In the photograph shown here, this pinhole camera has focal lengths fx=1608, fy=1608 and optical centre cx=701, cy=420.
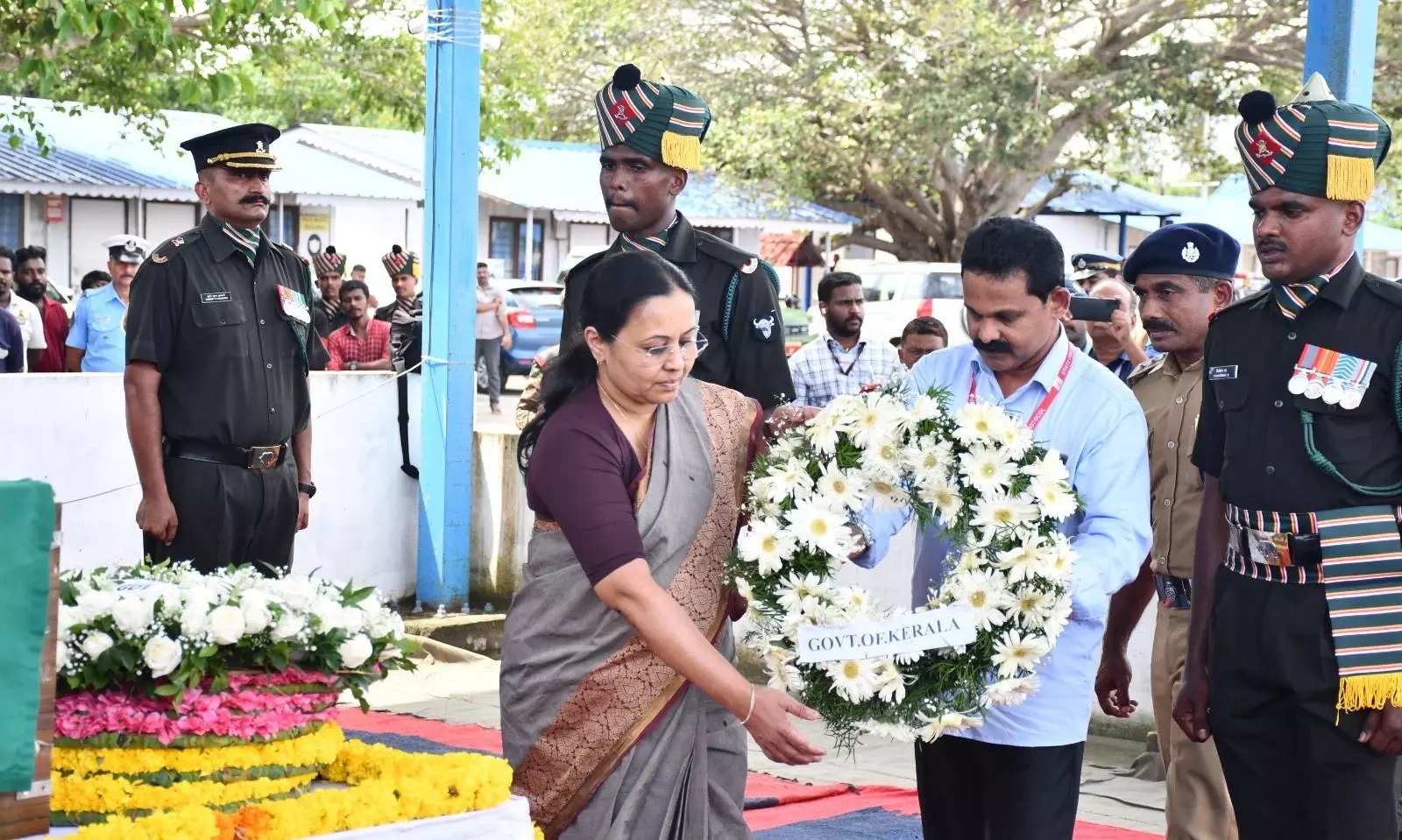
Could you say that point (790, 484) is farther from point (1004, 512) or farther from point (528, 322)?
point (528, 322)

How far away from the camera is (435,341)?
8703mm

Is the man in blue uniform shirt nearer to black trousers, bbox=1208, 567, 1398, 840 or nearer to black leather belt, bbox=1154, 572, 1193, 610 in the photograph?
black leather belt, bbox=1154, 572, 1193, 610

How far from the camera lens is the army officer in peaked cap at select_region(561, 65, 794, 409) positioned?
4.17 m

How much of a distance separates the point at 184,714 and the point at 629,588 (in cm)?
86

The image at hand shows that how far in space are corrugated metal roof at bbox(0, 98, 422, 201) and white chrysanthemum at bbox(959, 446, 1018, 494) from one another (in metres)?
23.2

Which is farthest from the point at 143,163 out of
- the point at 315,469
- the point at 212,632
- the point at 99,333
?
the point at 212,632

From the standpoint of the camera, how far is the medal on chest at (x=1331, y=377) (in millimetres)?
3406

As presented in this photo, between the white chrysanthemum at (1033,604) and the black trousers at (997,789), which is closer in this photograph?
the white chrysanthemum at (1033,604)

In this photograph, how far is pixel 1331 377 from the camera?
11.3 feet

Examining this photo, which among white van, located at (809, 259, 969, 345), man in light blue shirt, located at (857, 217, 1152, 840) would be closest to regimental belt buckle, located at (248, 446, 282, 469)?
man in light blue shirt, located at (857, 217, 1152, 840)

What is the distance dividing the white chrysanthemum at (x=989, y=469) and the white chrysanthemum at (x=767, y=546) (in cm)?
36

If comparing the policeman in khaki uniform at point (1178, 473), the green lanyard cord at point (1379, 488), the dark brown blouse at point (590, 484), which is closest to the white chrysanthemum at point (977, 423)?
the dark brown blouse at point (590, 484)

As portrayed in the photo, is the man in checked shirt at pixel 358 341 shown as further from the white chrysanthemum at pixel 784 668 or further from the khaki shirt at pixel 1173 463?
the white chrysanthemum at pixel 784 668

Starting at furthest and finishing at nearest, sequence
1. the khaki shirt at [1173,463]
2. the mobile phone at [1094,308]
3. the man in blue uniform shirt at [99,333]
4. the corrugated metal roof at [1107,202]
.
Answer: the corrugated metal roof at [1107,202] → the man in blue uniform shirt at [99,333] → the mobile phone at [1094,308] → the khaki shirt at [1173,463]
